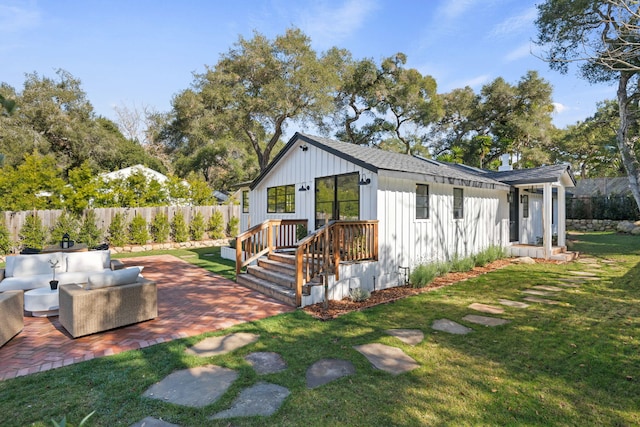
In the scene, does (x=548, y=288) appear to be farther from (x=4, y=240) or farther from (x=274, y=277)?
(x=4, y=240)

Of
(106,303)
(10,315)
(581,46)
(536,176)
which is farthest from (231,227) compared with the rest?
(581,46)

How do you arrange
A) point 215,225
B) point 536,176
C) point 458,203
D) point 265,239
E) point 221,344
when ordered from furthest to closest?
point 215,225
point 536,176
point 265,239
point 458,203
point 221,344

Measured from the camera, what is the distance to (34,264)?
6.35 metres

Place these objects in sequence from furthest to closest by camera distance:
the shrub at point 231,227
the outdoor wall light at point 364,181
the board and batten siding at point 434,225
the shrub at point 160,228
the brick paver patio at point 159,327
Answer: the shrub at point 231,227, the shrub at point 160,228, the board and batten siding at point 434,225, the outdoor wall light at point 364,181, the brick paver patio at point 159,327

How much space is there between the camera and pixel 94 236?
1267cm

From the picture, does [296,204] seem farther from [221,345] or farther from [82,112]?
[82,112]

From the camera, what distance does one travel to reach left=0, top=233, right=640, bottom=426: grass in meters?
2.71

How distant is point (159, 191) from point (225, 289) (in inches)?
395

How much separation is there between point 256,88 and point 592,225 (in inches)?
905

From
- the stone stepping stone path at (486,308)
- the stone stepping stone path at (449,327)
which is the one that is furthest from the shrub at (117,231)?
the stone stepping stone path at (486,308)

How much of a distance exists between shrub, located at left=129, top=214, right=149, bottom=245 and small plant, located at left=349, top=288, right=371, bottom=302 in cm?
1101

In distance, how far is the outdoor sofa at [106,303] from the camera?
4.31 m

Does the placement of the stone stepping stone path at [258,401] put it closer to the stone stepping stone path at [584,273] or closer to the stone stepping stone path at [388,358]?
the stone stepping stone path at [388,358]

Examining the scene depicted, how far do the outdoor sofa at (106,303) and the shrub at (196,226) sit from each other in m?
10.8
